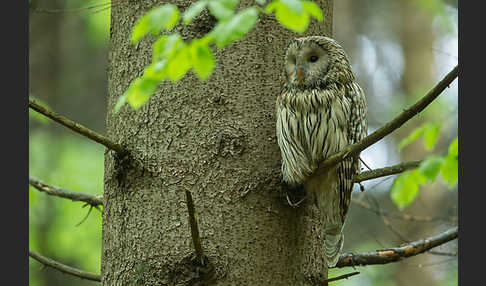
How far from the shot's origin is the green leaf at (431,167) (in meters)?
2.30

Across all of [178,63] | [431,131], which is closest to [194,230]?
[178,63]

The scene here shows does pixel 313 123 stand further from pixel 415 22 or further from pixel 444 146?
pixel 415 22

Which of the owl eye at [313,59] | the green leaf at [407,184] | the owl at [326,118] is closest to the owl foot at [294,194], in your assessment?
the owl at [326,118]

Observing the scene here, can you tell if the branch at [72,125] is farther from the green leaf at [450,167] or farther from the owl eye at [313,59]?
the green leaf at [450,167]

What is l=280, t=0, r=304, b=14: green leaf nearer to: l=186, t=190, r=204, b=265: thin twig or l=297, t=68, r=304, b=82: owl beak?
l=186, t=190, r=204, b=265: thin twig

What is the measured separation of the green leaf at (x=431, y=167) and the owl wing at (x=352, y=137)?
3.29ft

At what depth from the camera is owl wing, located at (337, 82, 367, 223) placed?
3.42 meters

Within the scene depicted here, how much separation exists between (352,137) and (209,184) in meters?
1.06

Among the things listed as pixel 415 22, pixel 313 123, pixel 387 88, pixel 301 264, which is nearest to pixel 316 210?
pixel 301 264

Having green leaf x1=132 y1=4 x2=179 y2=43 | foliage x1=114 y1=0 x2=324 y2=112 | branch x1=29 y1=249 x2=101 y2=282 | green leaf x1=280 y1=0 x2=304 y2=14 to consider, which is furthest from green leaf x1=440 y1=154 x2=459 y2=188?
branch x1=29 y1=249 x2=101 y2=282

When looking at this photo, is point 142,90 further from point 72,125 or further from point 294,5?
point 72,125

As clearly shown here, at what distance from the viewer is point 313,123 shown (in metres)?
3.47

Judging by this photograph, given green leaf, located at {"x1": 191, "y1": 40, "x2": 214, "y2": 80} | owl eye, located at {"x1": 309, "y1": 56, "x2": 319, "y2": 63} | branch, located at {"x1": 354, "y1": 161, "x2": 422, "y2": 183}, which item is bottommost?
branch, located at {"x1": 354, "y1": 161, "x2": 422, "y2": 183}

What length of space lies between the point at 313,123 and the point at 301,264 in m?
0.92
